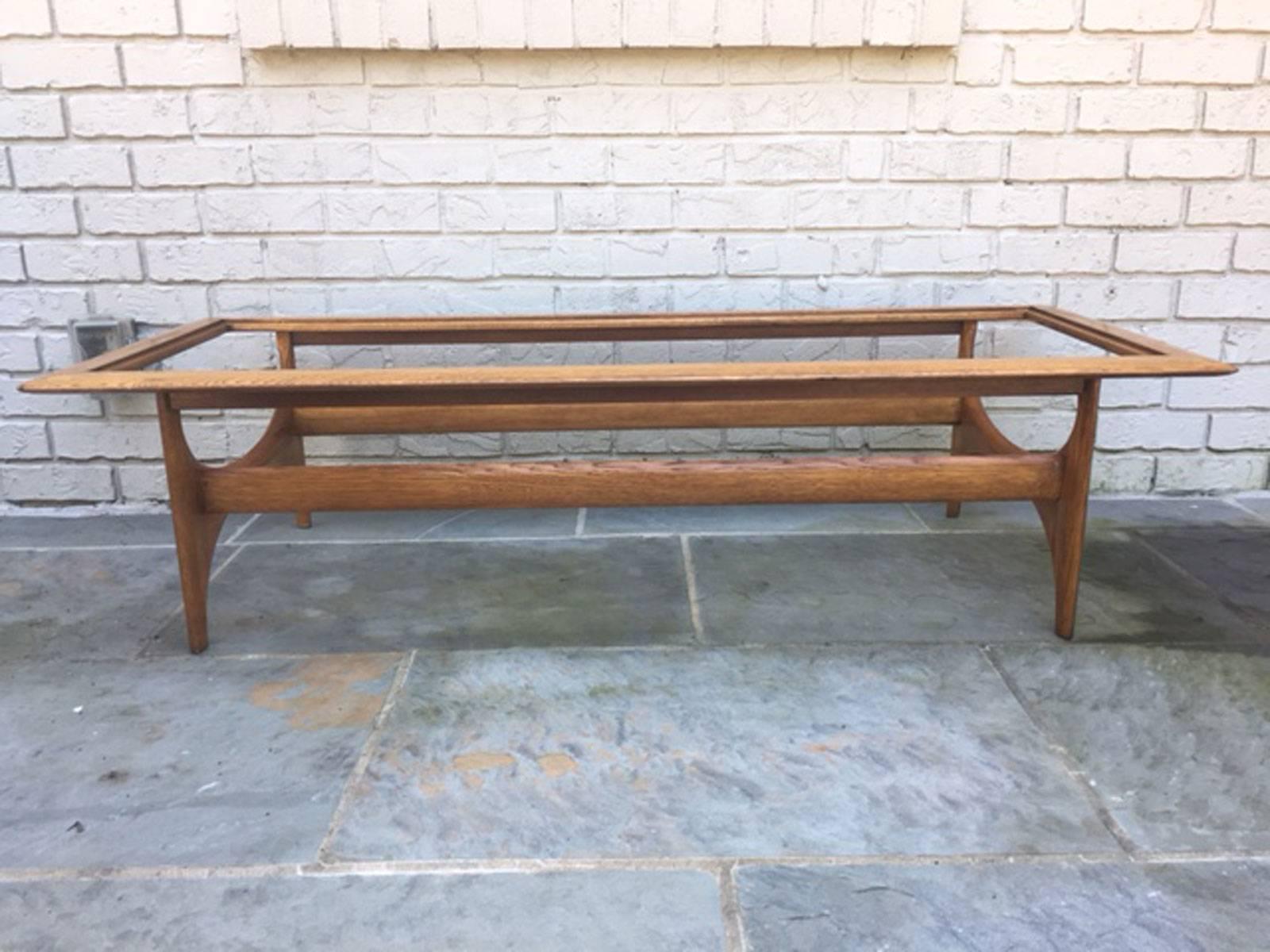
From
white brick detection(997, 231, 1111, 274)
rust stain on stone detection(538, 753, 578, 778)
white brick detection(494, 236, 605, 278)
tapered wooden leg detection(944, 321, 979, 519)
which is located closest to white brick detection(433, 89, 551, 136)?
white brick detection(494, 236, 605, 278)

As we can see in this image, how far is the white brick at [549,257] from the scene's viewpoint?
3229 millimetres

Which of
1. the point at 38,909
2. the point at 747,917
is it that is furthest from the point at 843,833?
the point at 38,909

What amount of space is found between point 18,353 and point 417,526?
142cm

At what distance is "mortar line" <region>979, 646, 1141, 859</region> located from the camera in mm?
1671

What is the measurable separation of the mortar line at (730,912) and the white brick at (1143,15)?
2787mm

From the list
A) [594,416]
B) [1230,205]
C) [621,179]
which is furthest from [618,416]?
[1230,205]

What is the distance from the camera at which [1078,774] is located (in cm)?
186

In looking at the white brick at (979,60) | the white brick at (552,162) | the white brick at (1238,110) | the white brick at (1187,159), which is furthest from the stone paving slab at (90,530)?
the white brick at (1238,110)

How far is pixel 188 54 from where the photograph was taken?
3053 mm

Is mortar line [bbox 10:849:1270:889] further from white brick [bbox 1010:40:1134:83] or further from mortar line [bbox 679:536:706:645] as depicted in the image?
white brick [bbox 1010:40:1134:83]

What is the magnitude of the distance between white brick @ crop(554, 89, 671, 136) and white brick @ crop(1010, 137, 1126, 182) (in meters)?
1.12

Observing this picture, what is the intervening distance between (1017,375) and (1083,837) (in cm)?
90

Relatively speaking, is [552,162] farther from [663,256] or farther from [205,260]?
[205,260]

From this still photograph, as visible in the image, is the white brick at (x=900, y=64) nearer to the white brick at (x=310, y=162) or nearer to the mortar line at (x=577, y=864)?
the white brick at (x=310, y=162)
